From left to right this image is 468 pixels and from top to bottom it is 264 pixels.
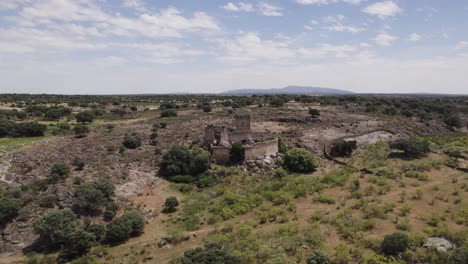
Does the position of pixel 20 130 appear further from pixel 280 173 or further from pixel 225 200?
pixel 280 173

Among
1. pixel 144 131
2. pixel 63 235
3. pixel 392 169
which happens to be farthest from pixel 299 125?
pixel 63 235

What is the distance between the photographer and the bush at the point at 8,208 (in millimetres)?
21125

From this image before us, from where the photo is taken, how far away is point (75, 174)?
2812cm

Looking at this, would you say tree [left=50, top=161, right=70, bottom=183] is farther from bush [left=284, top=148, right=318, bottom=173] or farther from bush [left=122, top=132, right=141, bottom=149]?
bush [left=284, top=148, right=318, bottom=173]

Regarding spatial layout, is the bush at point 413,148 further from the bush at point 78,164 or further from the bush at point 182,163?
the bush at point 78,164

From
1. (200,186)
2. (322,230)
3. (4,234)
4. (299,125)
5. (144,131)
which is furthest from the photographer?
(299,125)

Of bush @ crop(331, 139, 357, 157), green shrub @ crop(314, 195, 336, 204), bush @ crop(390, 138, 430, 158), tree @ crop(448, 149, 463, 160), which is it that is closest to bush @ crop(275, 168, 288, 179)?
green shrub @ crop(314, 195, 336, 204)

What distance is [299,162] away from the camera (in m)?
30.9

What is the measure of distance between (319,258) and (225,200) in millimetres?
10948

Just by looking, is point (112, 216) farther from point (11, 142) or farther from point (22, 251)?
point (11, 142)

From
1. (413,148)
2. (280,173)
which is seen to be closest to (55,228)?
(280,173)

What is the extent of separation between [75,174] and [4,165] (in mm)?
6444

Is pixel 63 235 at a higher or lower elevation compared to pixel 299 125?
lower

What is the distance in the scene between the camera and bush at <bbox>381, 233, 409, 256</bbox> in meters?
15.8
